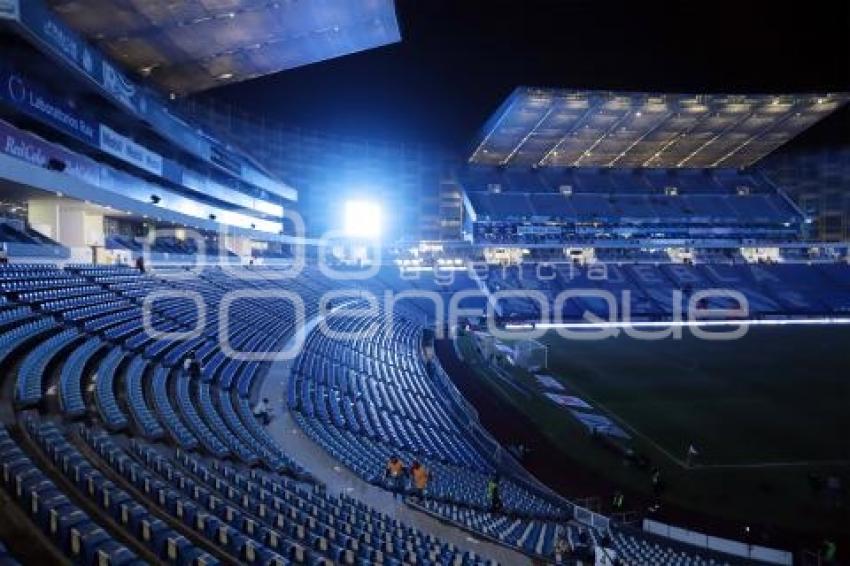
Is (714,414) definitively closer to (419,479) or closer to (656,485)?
(656,485)

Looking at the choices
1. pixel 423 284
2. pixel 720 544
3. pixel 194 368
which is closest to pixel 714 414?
pixel 720 544

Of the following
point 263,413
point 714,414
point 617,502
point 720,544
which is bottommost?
point 720,544

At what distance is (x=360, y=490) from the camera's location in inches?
437

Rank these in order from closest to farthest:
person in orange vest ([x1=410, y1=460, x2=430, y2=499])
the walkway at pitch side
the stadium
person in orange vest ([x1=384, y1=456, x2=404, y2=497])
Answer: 1. the stadium
2. the walkway at pitch side
3. person in orange vest ([x1=384, y1=456, x2=404, y2=497])
4. person in orange vest ([x1=410, y1=460, x2=430, y2=499])

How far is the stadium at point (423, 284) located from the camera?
906cm

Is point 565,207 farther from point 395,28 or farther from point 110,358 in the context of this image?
point 110,358

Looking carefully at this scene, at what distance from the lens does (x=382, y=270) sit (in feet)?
206

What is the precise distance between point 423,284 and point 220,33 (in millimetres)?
31202

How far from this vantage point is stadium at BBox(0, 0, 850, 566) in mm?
9062

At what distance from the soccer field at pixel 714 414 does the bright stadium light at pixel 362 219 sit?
2907 cm

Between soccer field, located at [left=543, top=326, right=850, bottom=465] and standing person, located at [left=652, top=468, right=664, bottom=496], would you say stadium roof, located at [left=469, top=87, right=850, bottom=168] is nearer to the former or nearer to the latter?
soccer field, located at [left=543, top=326, right=850, bottom=465]

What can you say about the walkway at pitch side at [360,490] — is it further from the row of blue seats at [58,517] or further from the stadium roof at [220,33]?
the stadium roof at [220,33]

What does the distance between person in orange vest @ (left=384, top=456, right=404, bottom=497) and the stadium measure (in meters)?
0.09

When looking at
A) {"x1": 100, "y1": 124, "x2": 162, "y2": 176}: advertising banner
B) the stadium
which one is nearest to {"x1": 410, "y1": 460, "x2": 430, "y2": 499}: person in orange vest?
the stadium
